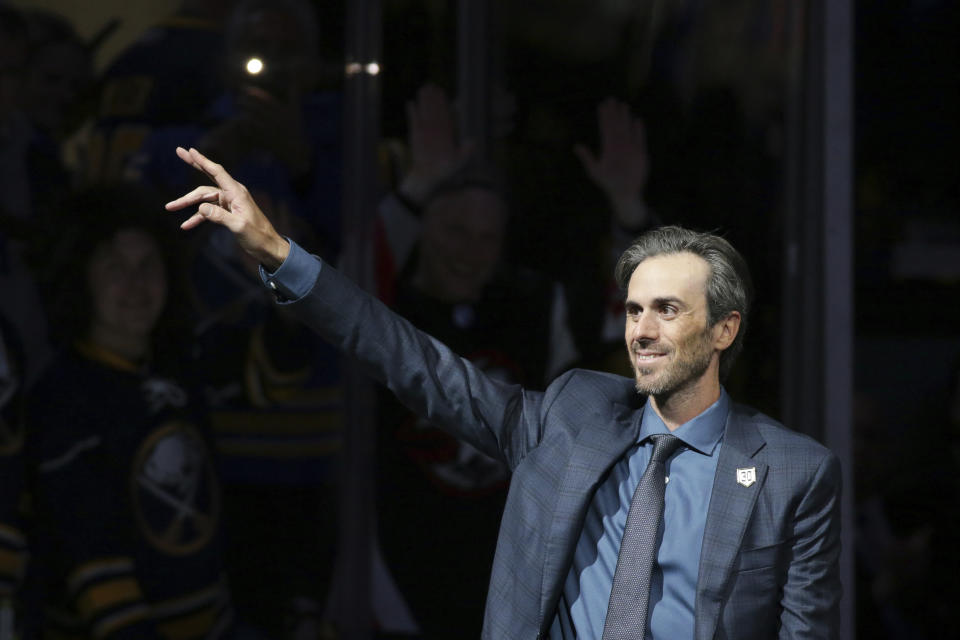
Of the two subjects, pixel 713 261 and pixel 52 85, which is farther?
pixel 52 85

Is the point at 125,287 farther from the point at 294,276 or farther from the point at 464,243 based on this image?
the point at 294,276

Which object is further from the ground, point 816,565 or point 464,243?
point 464,243

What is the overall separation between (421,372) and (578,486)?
0.40 meters

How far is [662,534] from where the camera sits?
7.91ft

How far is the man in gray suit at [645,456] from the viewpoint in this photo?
2.35 m

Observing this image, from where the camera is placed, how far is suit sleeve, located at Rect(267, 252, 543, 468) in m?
2.44

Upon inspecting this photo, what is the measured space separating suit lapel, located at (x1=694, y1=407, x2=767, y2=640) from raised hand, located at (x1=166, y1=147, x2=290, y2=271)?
99 centimetres

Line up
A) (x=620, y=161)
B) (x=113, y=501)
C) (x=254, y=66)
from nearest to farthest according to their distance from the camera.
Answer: (x=113, y=501), (x=254, y=66), (x=620, y=161)

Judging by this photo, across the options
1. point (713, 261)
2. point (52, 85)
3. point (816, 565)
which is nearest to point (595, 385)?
point (713, 261)

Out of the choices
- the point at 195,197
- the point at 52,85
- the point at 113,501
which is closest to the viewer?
the point at 195,197

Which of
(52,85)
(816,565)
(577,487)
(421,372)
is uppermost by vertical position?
(52,85)

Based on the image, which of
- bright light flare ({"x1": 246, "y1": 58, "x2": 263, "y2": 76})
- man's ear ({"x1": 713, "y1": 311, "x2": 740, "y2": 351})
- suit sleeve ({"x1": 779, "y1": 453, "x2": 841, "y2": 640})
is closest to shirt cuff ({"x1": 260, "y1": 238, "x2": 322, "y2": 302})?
man's ear ({"x1": 713, "y1": 311, "x2": 740, "y2": 351})

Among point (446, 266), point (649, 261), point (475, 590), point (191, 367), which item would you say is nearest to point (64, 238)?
point (191, 367)

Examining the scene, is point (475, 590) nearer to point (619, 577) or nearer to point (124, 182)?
point (124, 182)
